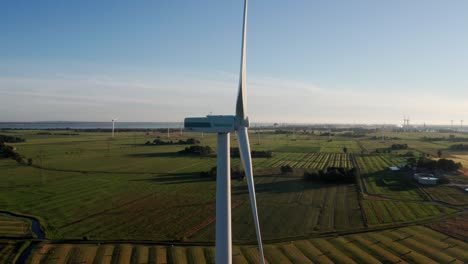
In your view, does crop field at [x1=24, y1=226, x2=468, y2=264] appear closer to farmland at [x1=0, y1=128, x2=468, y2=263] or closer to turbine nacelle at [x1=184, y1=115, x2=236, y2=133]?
farmland at [x1=0, y1=128, x2=468, y2=263]

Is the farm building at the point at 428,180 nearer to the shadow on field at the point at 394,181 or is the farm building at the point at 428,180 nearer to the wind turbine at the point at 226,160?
the shadow on field at the point at 394,181

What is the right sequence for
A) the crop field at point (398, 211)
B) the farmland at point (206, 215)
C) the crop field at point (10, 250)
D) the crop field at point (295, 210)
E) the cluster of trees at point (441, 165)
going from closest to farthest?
the crop field at point (10, 250) → the farmland at point (206, 215) → the crop field at point (295, 210) → the crop field at point (398, 211) → the cluster of trees at point (441, 165)

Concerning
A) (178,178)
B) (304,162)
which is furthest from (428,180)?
(178,178)

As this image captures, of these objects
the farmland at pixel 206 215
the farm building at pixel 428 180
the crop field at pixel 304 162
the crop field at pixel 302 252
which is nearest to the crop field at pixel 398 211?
the farmland at pixel 206 215

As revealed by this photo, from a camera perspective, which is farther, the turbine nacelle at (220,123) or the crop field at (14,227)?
the crop field at (14,227)

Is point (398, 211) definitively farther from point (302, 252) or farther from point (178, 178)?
point (178, 178)

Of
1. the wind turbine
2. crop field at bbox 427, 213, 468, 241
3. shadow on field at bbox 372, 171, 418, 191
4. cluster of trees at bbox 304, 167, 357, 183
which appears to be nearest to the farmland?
shadow on field at bbox 372, 171, 418, 191

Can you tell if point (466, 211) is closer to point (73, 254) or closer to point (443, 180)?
point (443, 180)
